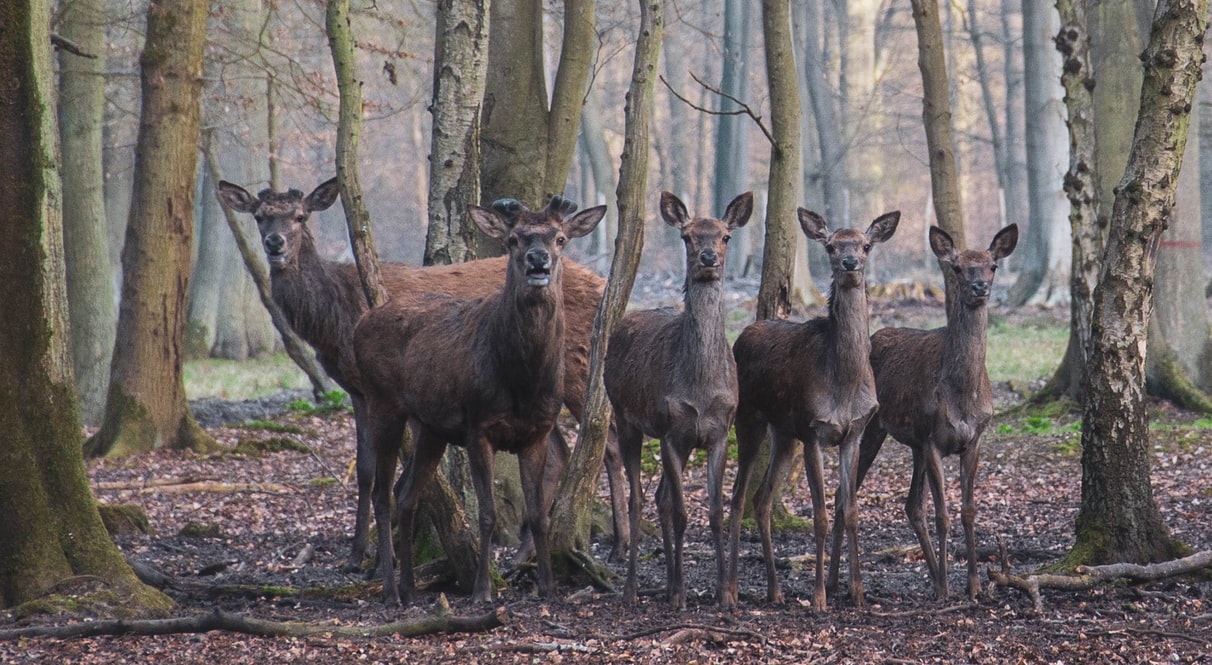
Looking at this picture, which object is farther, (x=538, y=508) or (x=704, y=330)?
(x=538, y=508)

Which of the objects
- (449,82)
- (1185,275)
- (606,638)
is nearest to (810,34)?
(1185,275)

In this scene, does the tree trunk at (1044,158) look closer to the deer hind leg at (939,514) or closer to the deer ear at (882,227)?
the deer ear at (882,227)

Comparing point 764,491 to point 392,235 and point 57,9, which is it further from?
point 392,235

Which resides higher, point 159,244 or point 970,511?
point 159,244

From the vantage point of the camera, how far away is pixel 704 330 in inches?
306

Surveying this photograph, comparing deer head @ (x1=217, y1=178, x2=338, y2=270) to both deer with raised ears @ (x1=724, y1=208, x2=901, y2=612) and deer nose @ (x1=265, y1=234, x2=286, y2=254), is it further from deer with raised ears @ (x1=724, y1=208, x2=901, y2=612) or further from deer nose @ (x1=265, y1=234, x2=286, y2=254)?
deer with raised ears @ (x1=724, y1=208, x2=901, y2=612)

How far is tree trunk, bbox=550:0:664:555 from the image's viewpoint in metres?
8.33

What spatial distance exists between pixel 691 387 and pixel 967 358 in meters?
1.73

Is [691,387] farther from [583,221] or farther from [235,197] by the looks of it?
[235,197]

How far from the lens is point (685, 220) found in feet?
26.6

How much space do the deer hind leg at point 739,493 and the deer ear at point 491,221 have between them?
192cm

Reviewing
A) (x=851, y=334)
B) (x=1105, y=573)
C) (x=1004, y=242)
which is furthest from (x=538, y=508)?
(x=1004, y=242)

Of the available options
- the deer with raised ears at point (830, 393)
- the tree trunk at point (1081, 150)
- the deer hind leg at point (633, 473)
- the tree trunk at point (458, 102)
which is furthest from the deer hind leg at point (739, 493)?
the tree trunk at point (1081, 150)

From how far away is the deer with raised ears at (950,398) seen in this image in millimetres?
7969
